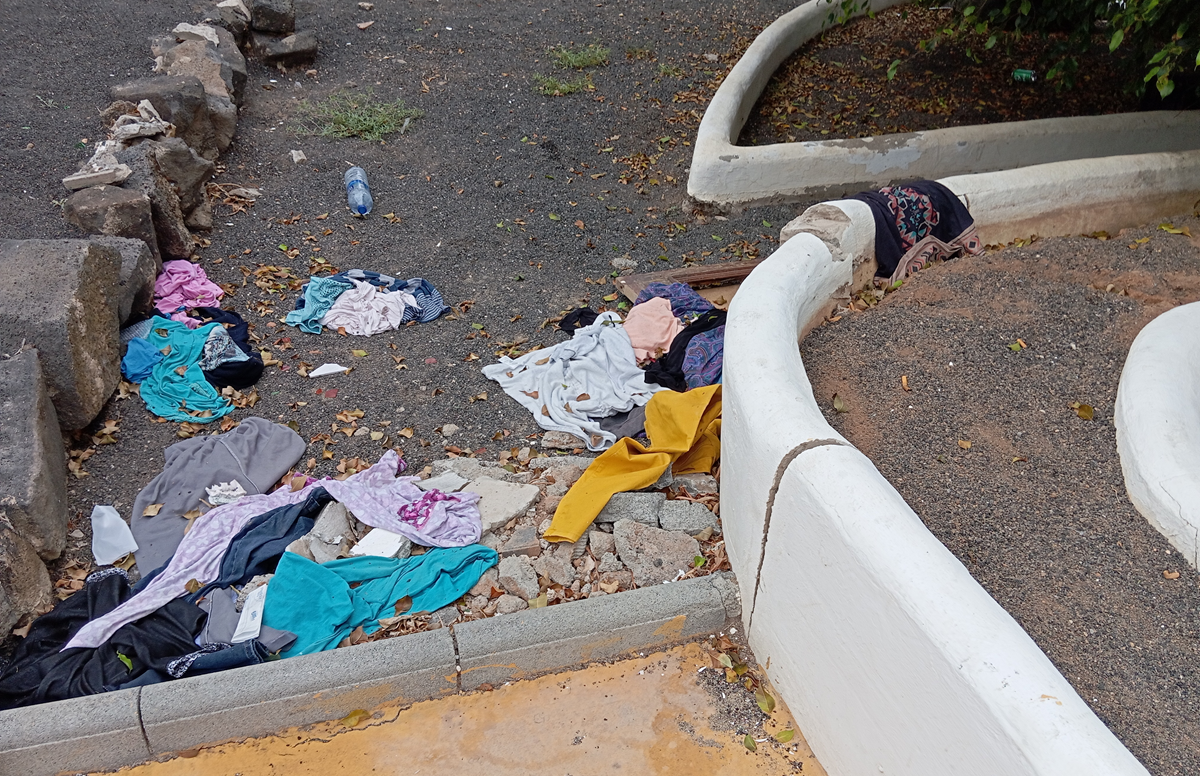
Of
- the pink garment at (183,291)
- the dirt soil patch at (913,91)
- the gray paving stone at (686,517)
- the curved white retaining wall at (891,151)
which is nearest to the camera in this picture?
the gray paving stone at (686,517)

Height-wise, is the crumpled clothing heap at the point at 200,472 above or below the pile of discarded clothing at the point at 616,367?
below

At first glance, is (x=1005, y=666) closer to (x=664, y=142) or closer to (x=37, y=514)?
(x=37, y=514)

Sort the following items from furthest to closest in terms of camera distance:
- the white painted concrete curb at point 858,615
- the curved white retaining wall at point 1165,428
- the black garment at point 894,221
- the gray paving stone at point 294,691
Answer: the black garment at point 894,221, the gray paving stone at point 294,691, the curved white retaining wall at point 1165,428, the white painted concrete curb at point 858,615

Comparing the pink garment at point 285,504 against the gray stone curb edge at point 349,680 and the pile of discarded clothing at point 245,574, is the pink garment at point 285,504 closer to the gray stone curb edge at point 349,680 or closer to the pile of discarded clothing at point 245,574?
the pile of discarded clothing at point 245,574

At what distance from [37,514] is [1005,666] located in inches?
150

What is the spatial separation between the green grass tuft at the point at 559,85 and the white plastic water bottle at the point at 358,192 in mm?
2527

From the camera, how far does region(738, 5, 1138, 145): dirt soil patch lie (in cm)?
770

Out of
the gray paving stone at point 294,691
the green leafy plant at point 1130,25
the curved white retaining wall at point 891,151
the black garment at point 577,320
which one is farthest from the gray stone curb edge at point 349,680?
the curved white retaining wall at point 891,151

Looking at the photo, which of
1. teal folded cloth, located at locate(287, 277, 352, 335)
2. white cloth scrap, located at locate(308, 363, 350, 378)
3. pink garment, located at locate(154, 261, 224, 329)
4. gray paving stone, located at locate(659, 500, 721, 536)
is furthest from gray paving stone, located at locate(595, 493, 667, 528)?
pink garment, located at locate(154, 261, 224, 329)

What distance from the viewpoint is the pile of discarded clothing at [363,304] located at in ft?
17.4

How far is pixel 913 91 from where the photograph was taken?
8133 millimetres

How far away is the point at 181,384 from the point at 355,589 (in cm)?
204

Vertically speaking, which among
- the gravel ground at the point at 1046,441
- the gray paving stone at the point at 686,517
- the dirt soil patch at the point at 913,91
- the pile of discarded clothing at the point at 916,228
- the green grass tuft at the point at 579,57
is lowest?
the gray paving stone at the point at 686,517

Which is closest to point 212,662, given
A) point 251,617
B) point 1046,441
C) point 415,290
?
point 251,617
